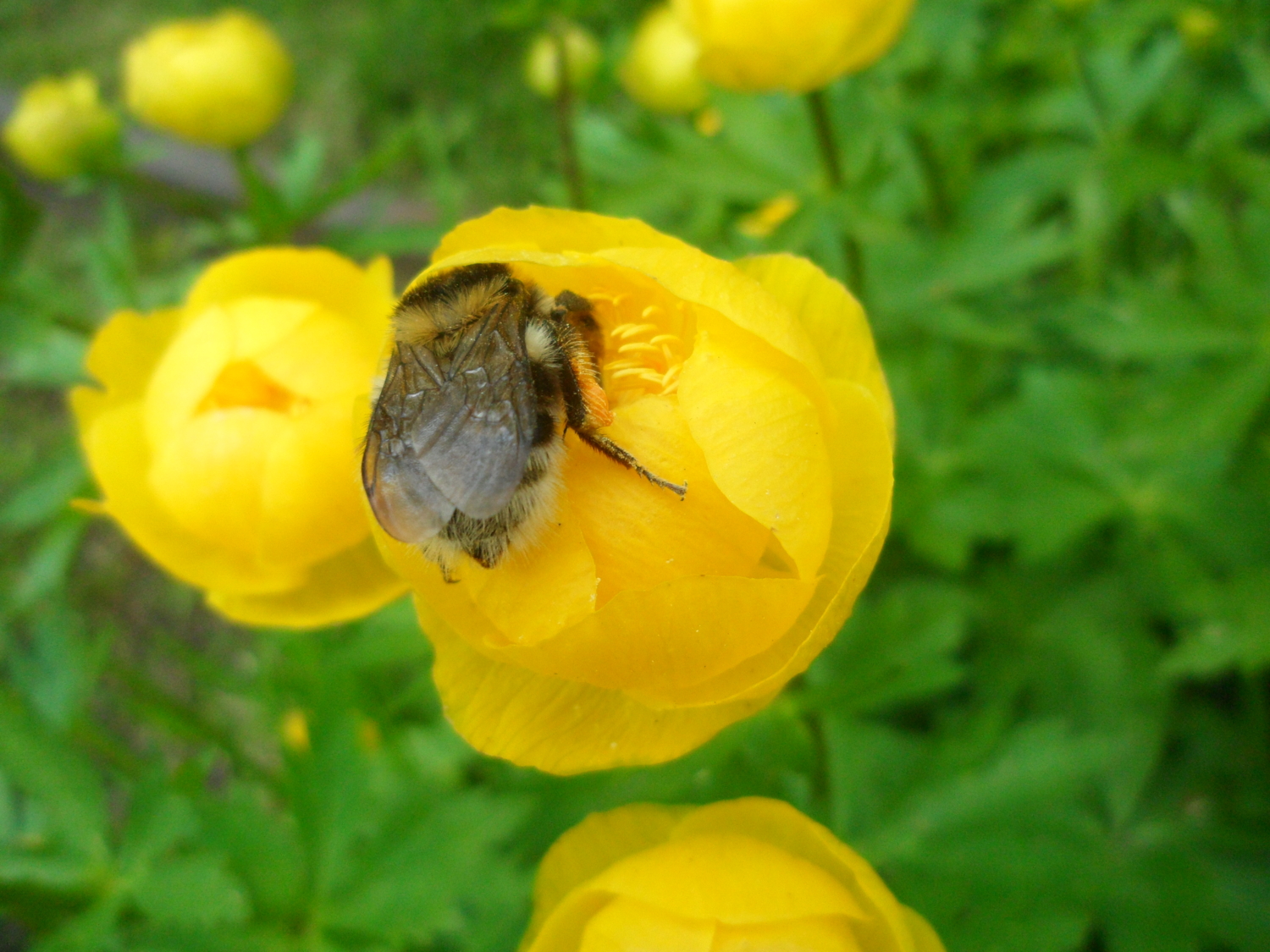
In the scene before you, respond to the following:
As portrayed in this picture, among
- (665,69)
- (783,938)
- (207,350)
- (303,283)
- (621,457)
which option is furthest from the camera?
(665,69)

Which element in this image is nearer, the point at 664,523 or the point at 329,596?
the point at 664,523

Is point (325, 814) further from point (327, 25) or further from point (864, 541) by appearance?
point (327, 25)

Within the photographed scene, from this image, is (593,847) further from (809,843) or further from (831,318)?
(831,318)

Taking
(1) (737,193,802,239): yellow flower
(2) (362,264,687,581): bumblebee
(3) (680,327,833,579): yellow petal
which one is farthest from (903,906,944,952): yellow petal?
(1) (737,193,802,239): yellow flower

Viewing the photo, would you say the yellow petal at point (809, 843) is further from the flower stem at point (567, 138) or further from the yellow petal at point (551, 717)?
the flower stem at point (567, 138)

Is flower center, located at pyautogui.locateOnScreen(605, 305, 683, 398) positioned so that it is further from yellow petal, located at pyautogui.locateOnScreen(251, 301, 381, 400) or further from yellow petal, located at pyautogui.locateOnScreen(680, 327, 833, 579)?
yellow petal, located at pyautogui.locateOnScreen(251, 301, 381, 400)

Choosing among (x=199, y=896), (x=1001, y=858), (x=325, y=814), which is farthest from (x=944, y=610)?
(x=199, y=896)

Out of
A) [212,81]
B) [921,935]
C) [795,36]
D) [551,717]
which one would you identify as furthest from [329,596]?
[212,81]
